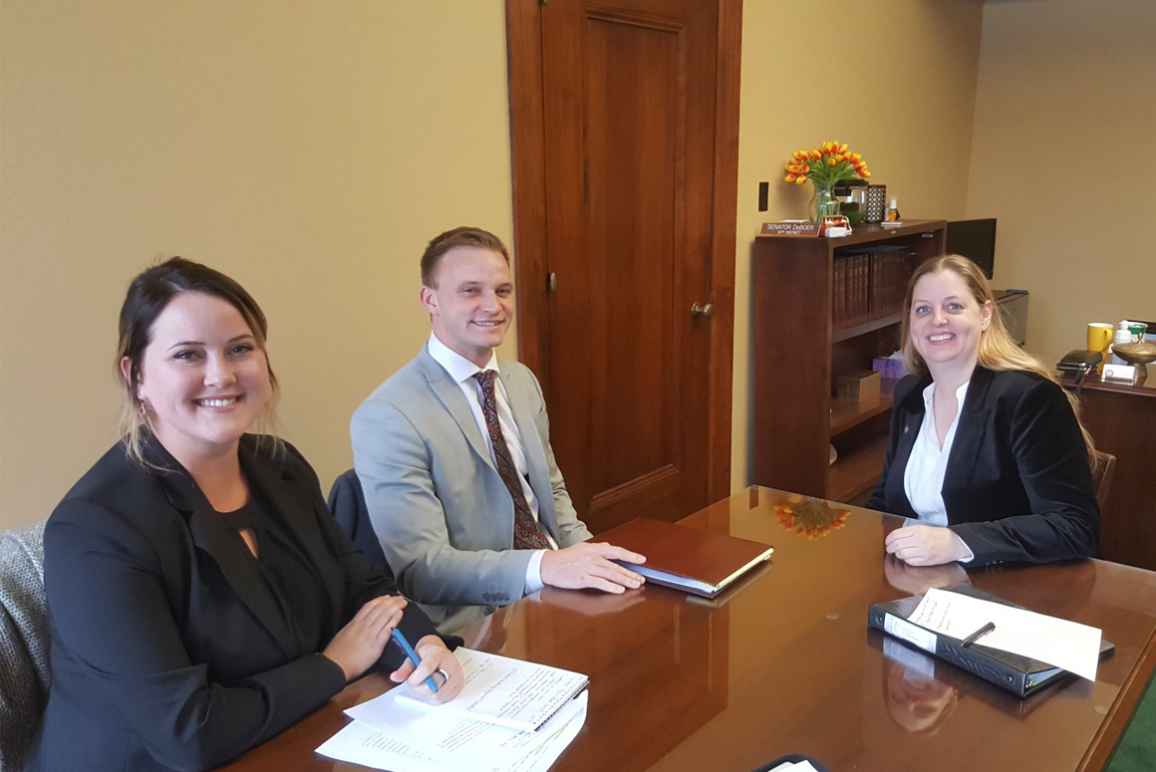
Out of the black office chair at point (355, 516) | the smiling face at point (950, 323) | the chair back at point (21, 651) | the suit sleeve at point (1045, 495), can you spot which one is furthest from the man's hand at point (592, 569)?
the smiling face at point (950, 323)

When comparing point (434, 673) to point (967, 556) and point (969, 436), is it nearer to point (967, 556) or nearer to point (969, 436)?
point (967, 556)

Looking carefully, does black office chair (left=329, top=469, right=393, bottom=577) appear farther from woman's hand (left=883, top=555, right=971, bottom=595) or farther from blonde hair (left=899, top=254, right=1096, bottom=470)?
blonde hair (left=899, top=254, right=1096, bottom=470)

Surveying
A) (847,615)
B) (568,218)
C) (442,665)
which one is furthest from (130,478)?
(568,218)

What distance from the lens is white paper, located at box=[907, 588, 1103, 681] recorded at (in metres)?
1.17

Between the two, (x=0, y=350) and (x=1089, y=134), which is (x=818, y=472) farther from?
(x=1089, y=134)

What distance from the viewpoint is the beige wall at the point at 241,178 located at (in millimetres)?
1688

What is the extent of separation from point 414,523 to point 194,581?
0.54m

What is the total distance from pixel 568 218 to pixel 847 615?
178cm

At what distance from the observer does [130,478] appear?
3.70 feet

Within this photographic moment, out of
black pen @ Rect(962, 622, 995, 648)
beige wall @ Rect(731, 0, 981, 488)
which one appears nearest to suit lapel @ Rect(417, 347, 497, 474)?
black pen @ Rect(962, 622, 995, 648)

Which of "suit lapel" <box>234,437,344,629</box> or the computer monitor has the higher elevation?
the computer monitor

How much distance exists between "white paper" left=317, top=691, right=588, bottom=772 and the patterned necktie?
0.76 m

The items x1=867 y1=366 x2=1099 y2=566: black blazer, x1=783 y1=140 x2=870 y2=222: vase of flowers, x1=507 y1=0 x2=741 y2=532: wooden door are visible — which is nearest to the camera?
x1=867 y1=366 x2=1099 y2=566: black blazer

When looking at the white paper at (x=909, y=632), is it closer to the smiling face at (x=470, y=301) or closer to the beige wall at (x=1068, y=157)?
the smiling face at (x=470, y=301)
